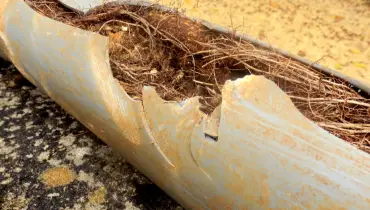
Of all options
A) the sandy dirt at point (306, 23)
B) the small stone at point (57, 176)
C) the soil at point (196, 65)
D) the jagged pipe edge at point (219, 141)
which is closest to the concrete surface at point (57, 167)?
the small stone at point (57, 176)

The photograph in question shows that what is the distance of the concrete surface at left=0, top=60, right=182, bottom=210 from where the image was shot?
1455mm

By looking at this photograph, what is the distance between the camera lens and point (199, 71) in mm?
1525

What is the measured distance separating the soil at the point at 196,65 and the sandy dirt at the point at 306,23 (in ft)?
0.89

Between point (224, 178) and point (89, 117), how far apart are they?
1.69ft

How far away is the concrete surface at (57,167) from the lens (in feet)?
4.77

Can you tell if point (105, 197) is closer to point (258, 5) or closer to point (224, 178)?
point (224, 178)

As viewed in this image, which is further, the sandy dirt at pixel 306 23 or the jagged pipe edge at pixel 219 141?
the sandy dirt at pixel 306 23

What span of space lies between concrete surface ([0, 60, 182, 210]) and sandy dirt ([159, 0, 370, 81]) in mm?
587

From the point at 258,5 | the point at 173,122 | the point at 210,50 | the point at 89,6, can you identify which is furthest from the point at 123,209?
the point at 258,5

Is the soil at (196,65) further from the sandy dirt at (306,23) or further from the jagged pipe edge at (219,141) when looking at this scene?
the sandy dirt at (306,23)

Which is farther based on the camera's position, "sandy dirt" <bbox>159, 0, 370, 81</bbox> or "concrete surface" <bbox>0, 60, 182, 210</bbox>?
"sandy dirt" <bbox>159, 0, 370, 81</bbox>

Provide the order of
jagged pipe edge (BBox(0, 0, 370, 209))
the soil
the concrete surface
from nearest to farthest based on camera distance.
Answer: jagged pipe edge (BBox(0, 0, 370, 209)) → the soil → the concrete surface

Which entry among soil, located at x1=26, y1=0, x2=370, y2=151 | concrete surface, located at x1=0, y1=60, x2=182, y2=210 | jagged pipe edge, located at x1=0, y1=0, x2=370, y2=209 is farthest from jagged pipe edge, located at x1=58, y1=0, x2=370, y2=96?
concrete surface, located at x1=0, y1=60, x2=182, y2=210

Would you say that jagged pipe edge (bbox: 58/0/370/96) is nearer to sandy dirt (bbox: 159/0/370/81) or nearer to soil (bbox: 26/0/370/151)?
soil (bbox: 26/0/370/151)
